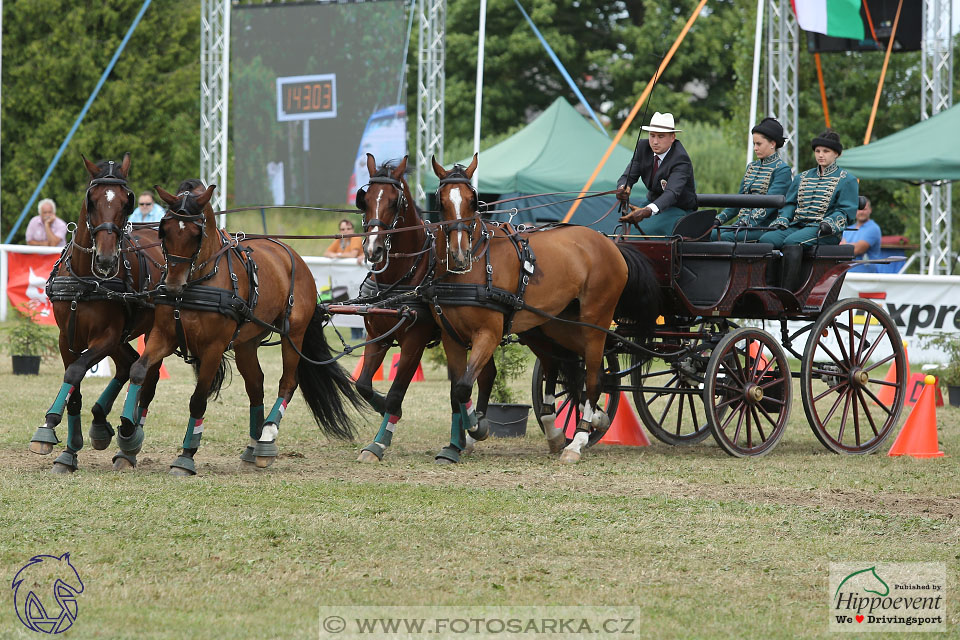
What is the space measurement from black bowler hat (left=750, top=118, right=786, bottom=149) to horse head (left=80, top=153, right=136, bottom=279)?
4.66 meters

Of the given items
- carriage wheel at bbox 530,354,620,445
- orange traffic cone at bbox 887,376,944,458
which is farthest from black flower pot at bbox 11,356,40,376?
orange traffic cone at bbox 887,376,944,458

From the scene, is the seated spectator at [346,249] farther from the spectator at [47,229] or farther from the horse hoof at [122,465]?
the horse hoof at [122,465]

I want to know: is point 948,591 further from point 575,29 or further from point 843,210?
point 575,29

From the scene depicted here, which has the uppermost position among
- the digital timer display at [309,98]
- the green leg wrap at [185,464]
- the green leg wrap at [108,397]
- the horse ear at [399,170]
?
the digital timer display at [309,98]

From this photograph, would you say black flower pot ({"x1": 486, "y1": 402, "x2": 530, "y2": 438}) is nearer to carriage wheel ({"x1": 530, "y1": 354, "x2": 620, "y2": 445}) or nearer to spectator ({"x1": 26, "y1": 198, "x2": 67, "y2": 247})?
carriage wheel ({"x1": 530, "y1": 354, "x2": 620, "y2": 445})

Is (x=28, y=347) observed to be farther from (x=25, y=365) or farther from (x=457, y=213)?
(x=457, y=213)

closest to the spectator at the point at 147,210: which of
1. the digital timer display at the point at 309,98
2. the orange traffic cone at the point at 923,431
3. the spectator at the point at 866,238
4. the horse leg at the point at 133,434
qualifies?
the digital timer display at the point at 309,98

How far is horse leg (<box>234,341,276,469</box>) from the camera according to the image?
8.33 meters

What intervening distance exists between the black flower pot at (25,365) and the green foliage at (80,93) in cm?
1669

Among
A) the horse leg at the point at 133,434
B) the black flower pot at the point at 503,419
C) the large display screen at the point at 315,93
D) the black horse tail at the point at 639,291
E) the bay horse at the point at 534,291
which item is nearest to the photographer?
the horse leg at the point at 133,434

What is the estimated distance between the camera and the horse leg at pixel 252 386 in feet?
27.3

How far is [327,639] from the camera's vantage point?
449cm

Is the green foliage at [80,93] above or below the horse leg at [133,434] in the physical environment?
above

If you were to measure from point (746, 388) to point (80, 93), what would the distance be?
81.9 ft
